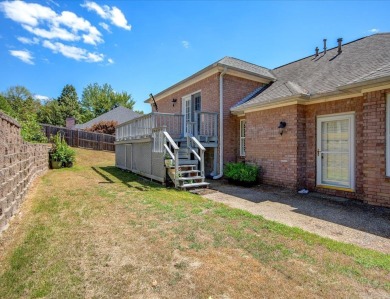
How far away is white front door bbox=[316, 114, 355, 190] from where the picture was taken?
20.7 ft

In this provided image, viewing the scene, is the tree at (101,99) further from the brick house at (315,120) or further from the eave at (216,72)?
the brick house at (315,120)

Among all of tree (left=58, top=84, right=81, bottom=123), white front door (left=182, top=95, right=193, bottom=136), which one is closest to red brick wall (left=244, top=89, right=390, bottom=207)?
white front door (left=182, top=95, right=193, bottom=136)

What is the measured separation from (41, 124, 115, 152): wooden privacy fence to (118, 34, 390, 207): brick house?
49.6ft

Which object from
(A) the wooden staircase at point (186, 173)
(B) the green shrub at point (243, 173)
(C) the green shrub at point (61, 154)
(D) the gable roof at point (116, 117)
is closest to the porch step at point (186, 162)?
(A) the wooden staircase at point (186, 173)

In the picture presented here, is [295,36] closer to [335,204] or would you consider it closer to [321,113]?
[321,113]

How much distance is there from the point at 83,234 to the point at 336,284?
11.7ft

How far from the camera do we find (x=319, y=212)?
16.7 ft

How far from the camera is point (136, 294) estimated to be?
218cm

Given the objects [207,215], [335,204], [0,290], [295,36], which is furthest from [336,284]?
[295,36]

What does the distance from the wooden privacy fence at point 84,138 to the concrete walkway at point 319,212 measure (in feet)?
61.1

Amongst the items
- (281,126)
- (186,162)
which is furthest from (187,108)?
(281,126)

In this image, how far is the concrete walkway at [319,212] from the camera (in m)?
3.78

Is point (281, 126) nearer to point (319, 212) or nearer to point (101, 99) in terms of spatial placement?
point (319, 212)

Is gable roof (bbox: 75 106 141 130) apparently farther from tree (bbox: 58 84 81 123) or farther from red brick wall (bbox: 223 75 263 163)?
red brick wall (bbox: 223 75 263 163)
